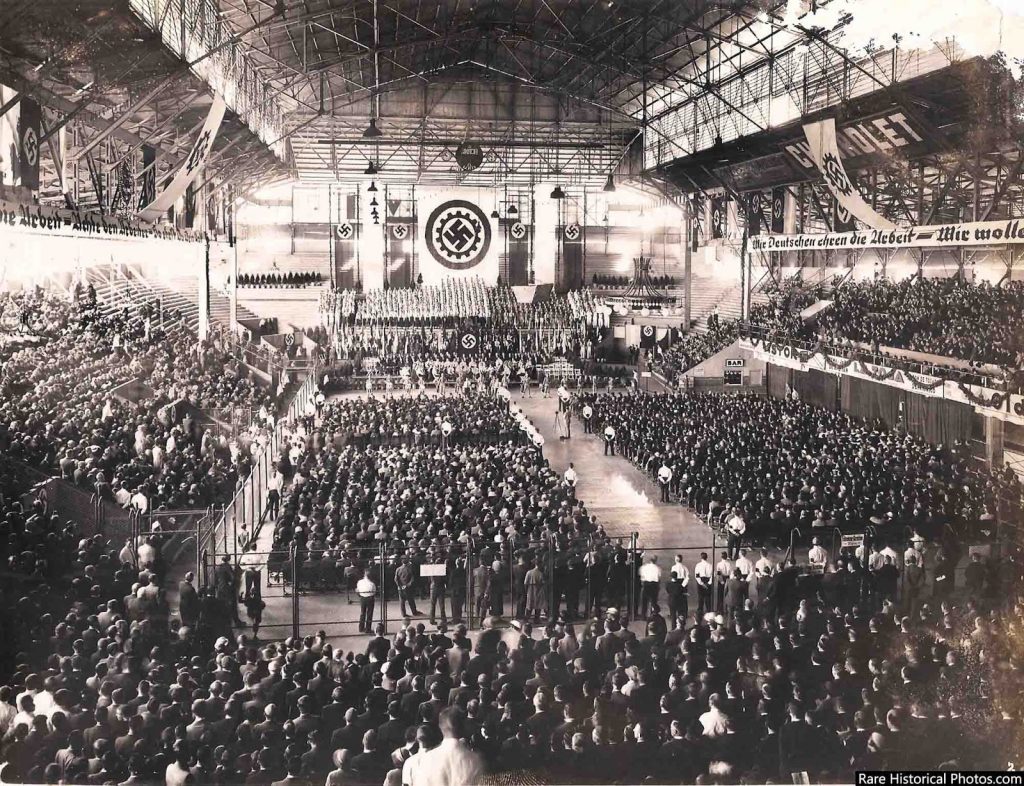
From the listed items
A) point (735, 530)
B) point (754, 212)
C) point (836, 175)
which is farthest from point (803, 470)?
point (754, 212)

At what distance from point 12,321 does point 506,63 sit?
22502mm

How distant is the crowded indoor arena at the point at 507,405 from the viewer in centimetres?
852

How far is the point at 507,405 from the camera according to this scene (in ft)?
76.9

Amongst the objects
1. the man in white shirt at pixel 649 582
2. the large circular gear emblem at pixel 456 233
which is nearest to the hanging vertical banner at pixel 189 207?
the large circular gear emblem at pixel 456 233

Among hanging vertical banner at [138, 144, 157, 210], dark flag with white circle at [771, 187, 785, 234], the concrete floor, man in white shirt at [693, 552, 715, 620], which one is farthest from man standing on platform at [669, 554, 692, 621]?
dark flag with white circle at [771, 187, 785, 234]

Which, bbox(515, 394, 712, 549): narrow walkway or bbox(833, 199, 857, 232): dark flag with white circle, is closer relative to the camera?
bbox(515, 394, 712, 549): narrow walkway

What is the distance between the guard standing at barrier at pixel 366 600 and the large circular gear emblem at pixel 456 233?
2546 cm

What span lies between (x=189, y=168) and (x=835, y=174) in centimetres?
1396

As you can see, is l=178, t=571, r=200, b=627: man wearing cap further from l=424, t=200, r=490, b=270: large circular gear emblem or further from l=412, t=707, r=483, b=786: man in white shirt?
l=424, t=200, r=490, b=270: large circular gear emblem

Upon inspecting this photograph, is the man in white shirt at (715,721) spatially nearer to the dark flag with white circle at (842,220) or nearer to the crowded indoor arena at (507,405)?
Answer: the crowded indoor arena at (507,405)

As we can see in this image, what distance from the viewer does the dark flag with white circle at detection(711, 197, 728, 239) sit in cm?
3932

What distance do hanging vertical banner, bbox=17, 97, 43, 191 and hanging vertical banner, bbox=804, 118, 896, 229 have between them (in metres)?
15.5

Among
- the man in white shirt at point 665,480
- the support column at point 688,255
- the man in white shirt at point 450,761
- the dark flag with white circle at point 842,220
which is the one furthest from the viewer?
the support column at point 688,255

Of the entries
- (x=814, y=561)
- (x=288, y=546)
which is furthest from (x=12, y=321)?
(x=814, y=561)
